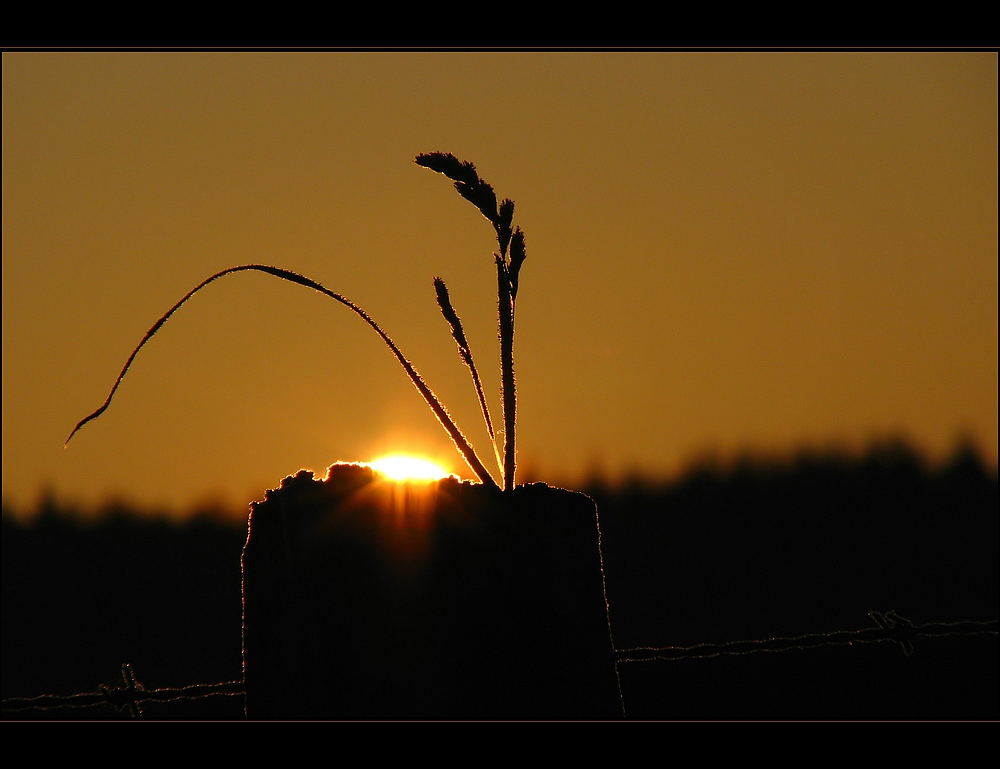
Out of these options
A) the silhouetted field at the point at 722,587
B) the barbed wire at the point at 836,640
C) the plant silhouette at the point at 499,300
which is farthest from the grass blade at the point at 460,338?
the silhouetted field at the point at 722,587

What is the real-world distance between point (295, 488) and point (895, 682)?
1296 centimetres

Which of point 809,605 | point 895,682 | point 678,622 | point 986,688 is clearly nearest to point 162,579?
point 678,622

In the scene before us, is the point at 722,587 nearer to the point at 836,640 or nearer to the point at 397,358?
the point at 836,640

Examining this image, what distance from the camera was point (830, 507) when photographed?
56.6 ft

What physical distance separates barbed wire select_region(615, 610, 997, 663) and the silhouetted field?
318 inches

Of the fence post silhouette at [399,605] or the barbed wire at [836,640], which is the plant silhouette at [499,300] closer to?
the fence post silhouette at [399,605]

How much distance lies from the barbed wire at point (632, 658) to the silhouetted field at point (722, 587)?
24.9ft

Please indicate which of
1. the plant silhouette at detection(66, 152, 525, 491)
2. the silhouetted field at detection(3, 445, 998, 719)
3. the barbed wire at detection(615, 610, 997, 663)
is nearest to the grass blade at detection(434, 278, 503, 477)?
the plant silhouette at detection(66, 152, 525, 491)

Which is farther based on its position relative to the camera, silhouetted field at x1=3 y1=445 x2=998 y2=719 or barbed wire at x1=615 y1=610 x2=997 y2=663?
silhouetted field at x1=3 y1=445 x2=998 y2=719

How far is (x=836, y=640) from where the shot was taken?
192 cm

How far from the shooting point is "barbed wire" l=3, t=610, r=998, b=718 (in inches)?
69.1

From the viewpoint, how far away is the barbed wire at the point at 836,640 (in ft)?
5.71

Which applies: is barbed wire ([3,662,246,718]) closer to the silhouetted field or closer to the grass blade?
the grass blade

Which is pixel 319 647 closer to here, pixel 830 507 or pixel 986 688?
pixel 986 688
